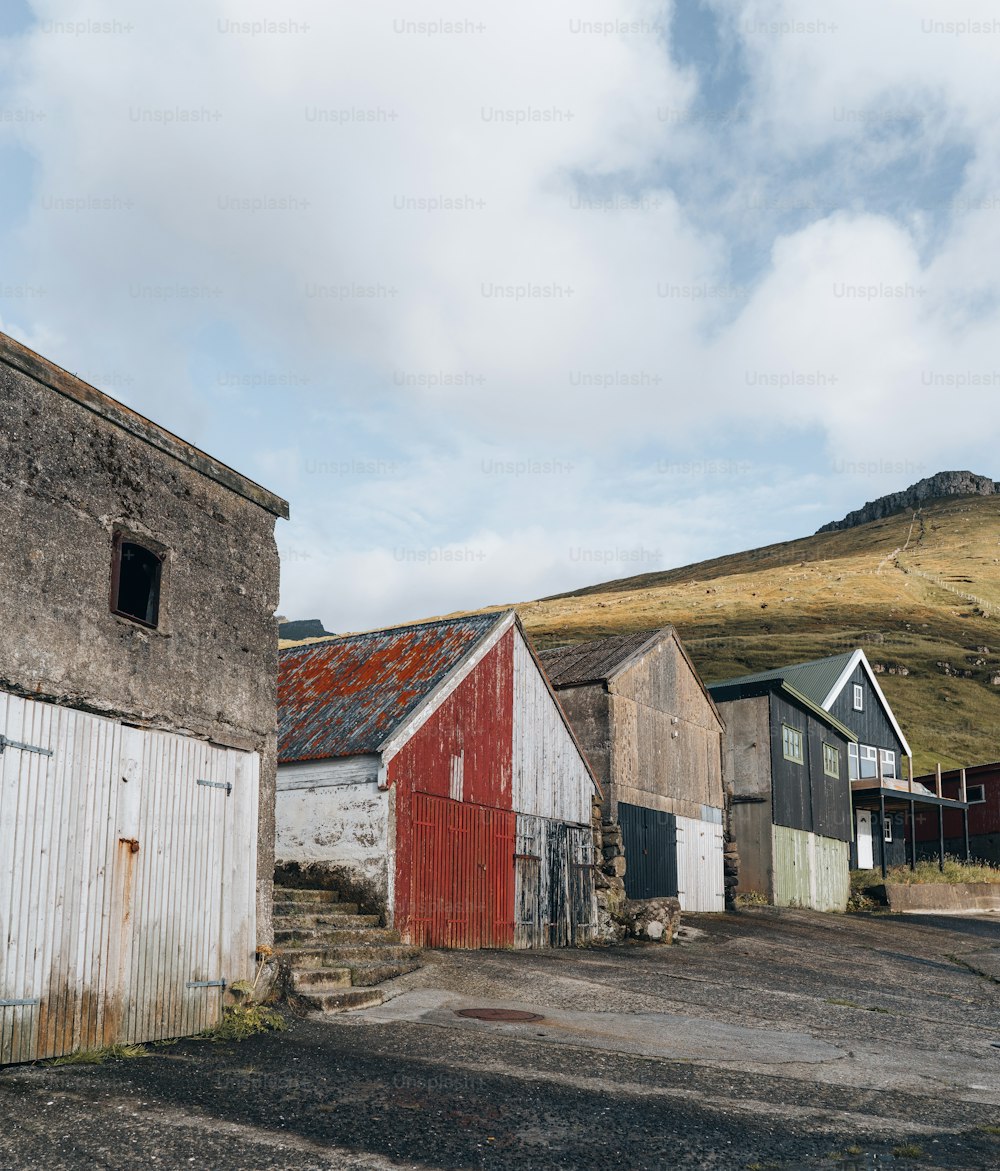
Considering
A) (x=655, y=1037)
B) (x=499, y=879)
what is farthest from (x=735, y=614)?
(x=655, y=1037)

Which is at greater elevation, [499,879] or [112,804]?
[112,804]

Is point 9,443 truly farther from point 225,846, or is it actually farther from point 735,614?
point 735,614

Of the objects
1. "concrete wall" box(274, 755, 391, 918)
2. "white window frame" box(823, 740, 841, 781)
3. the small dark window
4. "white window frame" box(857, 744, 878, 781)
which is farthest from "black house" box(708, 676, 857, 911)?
the small dark window

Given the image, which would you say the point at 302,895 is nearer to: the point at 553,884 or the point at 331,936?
the point at 331,936

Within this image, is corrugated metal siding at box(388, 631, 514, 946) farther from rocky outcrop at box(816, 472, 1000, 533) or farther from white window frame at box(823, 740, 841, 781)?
rocky outcrop at box(816, 472, 1000, 533)

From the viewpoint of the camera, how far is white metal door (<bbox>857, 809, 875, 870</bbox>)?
40.5 m

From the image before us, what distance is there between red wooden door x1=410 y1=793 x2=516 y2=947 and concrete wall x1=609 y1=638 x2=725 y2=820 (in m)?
5.71

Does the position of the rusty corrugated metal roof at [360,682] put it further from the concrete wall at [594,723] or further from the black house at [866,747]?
the black house at [866,747]

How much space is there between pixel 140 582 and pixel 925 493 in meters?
175

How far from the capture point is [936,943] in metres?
23.5

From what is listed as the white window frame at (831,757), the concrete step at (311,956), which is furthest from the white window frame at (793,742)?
the concrete step at (311,956)

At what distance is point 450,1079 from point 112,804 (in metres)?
3.60

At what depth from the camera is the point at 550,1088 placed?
8.10 metres

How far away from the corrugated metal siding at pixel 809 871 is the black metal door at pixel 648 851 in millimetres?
5963
